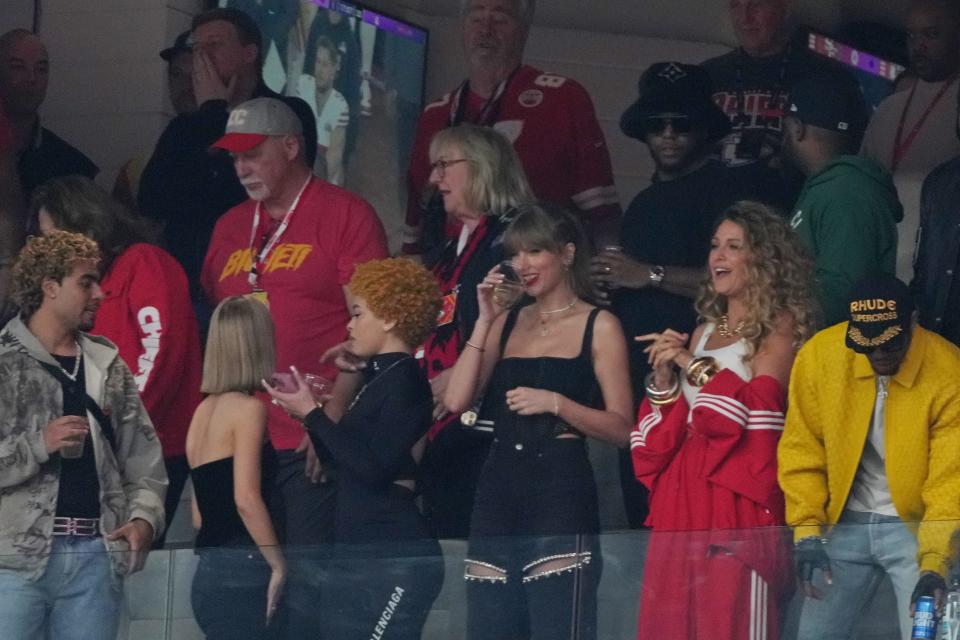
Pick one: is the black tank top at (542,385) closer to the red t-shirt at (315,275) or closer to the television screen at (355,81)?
the red t-shirt at (315,275)

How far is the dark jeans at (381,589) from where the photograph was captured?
6.05m

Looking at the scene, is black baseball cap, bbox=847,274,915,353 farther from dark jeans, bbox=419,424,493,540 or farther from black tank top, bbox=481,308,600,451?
dark jeans, bbox=419,424,493,540

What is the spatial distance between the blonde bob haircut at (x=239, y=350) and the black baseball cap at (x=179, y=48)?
2.26 metres

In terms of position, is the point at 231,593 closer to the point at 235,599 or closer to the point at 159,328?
the point at 235,599

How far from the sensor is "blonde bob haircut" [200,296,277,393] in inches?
264

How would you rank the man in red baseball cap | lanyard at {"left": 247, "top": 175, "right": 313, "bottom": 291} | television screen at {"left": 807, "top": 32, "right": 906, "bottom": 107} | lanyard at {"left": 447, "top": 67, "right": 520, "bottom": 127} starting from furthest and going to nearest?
television screen at {"left": 807, "top": 32, "right": 906, "bottom": 107} < lanyard at {"left": 447, "top": 67, "right": 520, "bottom": 127} < lanyard at {"left": 247, "top": 175, "right": 313, "bottom": 291} < the man in red baseball cap

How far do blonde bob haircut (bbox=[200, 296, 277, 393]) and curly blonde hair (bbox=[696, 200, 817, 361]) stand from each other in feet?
4.27

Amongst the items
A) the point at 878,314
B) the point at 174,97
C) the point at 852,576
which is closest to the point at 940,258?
the point at 878,314

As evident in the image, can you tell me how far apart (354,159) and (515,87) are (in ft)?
7.28

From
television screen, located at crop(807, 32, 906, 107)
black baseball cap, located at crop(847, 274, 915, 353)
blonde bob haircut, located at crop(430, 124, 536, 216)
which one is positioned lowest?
black baseball cap, located at crop(847, 274, 915, 353)

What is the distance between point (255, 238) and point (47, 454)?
153 centimetres

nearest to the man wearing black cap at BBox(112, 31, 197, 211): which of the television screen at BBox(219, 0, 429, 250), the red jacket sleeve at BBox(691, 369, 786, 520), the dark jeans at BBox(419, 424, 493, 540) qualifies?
the television screen at BBox(219, 0, 429, 250)

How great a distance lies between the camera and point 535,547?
600cm

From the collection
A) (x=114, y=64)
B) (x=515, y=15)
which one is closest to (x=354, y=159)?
(x=114, y=64)
